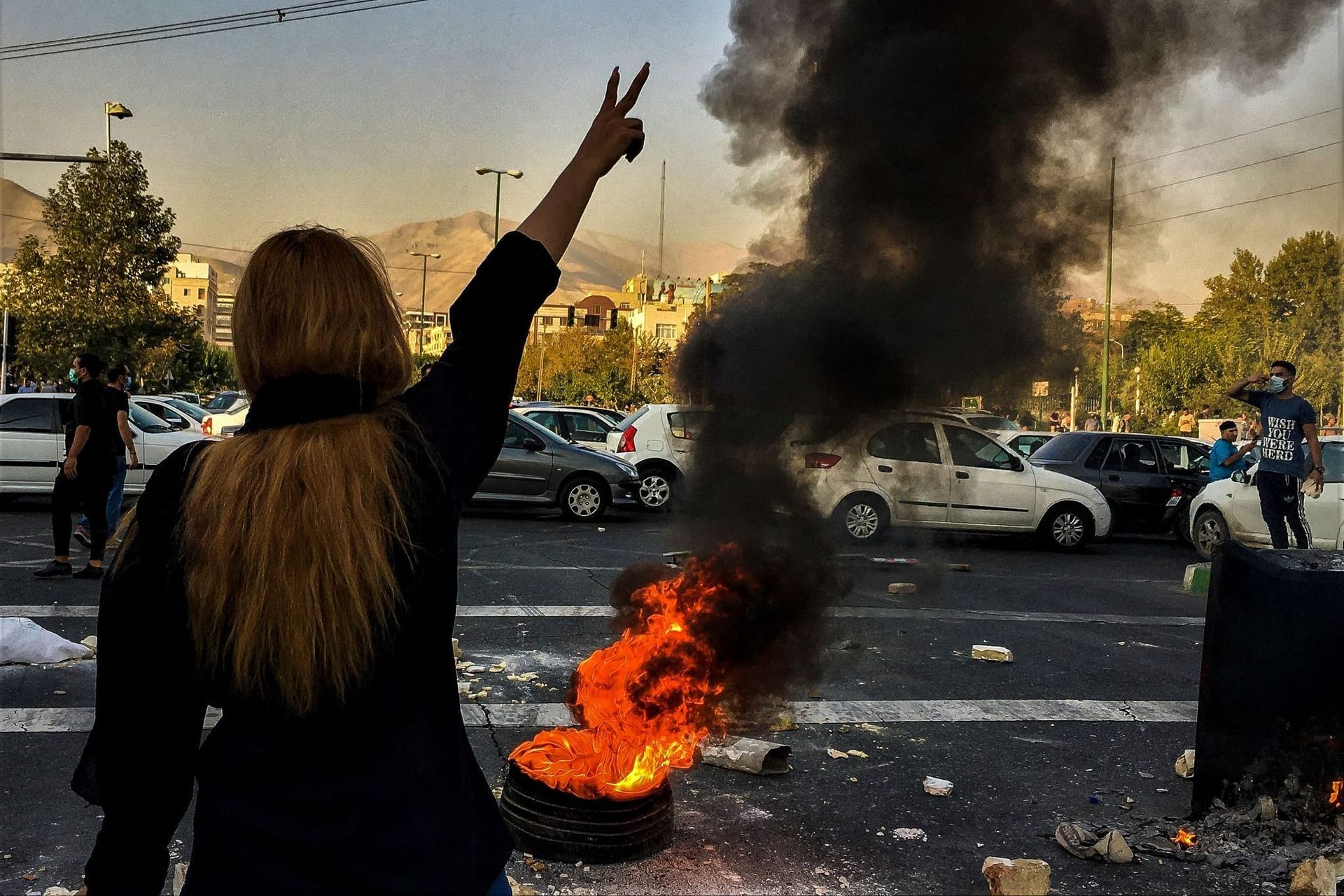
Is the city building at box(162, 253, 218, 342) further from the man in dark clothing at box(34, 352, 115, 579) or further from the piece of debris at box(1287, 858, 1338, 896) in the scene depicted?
the piece of debris at box(1287, 858, 1338, 896)

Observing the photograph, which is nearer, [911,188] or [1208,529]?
[911,188]

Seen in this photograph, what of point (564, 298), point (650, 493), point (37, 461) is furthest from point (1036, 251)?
point (564, 298)

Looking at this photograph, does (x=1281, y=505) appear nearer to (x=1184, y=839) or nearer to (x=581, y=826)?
(x=1184, y=839)

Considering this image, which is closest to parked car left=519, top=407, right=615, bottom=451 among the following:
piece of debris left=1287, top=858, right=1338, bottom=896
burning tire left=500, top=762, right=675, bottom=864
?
burning tire left=500, top=762, right=675, bottom=864

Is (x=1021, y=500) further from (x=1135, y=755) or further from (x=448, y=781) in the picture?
(x=448, y=781)

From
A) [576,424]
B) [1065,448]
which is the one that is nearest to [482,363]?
[1065,448]

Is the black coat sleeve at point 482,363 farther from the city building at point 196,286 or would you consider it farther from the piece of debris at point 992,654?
the city building at point 196,286

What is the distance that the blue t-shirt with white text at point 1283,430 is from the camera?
1061 centimetres

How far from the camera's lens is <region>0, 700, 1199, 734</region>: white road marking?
5.23m

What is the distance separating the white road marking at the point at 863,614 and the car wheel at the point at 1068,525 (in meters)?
4.28

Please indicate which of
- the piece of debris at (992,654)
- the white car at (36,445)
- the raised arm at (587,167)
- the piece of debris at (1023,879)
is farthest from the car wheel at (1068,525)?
the raised arm at (587,167)

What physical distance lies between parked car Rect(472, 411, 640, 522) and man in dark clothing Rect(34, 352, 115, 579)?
5789 millimetres

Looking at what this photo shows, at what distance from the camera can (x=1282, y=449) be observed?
1069 cm

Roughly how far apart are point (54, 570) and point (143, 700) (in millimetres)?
8756
